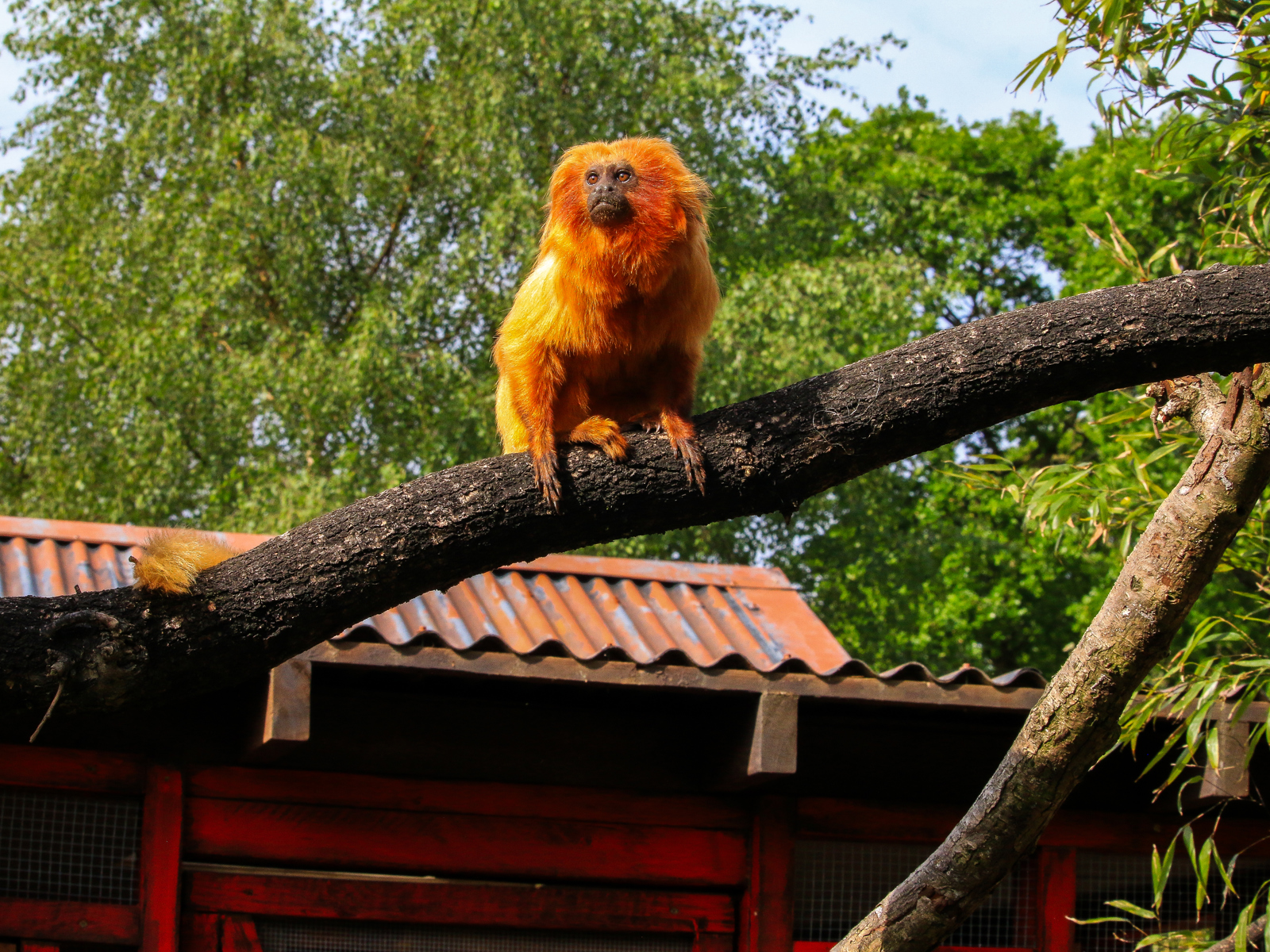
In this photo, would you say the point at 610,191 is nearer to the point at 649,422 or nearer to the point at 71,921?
the point at 649,422

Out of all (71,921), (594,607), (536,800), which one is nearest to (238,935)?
(71,921)

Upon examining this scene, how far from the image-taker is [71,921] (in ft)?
14.5

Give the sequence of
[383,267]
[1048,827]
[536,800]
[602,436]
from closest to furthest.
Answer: [602,436] → [536,800] → [1048,827] → [383,267]

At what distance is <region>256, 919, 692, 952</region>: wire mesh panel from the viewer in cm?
462

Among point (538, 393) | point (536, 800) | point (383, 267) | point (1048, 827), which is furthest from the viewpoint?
point (383, 267)

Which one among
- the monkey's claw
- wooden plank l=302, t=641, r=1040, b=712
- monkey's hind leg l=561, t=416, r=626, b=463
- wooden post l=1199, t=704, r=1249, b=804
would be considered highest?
monkey's hind leg l=561, t=416, r=626, b=463

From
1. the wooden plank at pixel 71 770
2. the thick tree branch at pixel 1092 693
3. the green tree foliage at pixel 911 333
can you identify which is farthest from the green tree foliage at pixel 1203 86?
the green tree foliage at pixel 911 333

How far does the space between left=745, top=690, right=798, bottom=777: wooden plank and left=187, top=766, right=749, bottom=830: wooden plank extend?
61 centimetres

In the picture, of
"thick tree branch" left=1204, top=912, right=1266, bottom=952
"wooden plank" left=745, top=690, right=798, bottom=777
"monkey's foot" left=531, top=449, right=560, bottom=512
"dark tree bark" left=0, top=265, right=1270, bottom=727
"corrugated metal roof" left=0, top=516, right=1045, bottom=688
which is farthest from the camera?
"corrugated metal roof" left=0, top=516, right=1045, bottom=688

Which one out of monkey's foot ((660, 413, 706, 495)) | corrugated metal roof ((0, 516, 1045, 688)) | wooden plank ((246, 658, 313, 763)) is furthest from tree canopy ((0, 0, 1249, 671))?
monkey's foot ((660, 413, 706, 495))

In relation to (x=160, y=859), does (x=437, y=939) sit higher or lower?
lower

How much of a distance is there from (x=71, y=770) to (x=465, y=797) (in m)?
1.37

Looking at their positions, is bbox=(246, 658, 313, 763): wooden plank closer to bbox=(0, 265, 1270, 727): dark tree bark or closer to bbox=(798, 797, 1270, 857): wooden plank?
bbox=(0, 265, 1270, 727): dark tree bark

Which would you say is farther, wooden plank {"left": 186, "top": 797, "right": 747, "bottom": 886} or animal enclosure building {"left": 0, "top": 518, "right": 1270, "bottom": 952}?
wooden plank {"left": 186, "top": 797, "right": 747, "bottom": 886}
